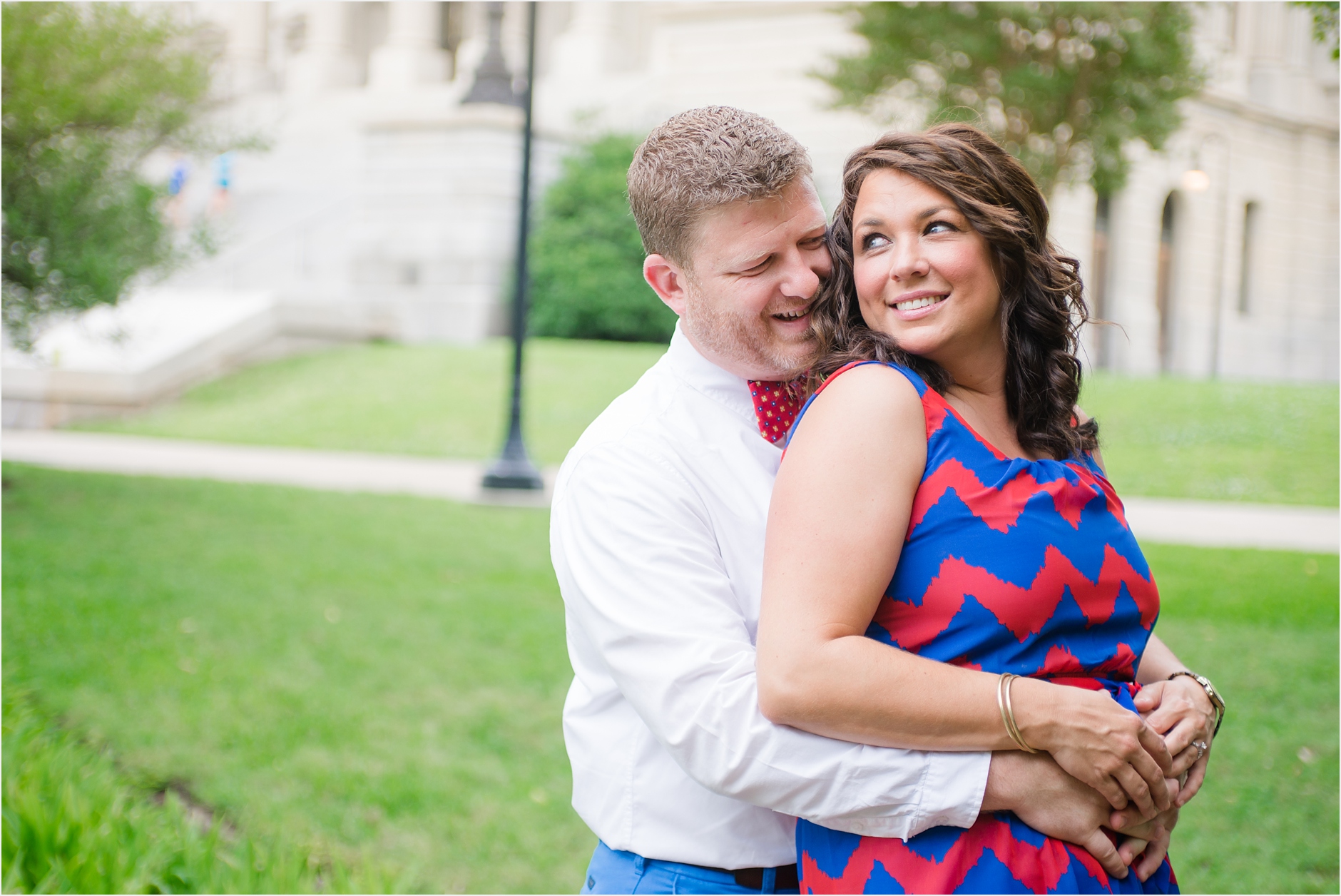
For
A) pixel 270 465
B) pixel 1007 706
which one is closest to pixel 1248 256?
pixel 270 465

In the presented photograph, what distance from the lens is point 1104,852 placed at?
74.3 inches

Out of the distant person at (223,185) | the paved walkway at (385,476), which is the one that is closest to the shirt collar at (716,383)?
the paved walkway at (385,476)

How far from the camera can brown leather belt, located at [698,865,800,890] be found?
2105 millimetres

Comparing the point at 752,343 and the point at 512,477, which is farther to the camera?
the point at 512,477

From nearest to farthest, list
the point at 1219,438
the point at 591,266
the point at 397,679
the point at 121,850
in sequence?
the point at 121,850 < the point at 397,679 < the point at 1219,438 < the point at 591,266

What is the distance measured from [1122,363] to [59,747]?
26.2 m

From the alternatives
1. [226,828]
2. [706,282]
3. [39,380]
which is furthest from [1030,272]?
[39,380]

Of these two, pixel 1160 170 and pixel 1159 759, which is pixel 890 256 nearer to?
pixel 1159 759

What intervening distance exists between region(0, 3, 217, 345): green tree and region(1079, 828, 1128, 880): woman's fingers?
9971mm

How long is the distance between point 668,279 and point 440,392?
15763mm

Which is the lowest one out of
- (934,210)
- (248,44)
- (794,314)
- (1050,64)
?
(794,314)

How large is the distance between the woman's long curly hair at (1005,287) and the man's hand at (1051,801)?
0.62 m

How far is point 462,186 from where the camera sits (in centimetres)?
2442

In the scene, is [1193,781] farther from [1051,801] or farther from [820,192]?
[820,192]
